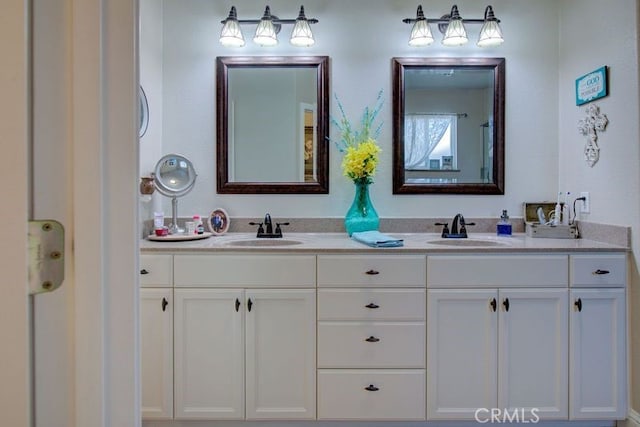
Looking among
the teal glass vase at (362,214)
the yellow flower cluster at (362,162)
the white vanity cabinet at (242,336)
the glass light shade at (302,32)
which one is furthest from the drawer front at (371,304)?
the glass light shade at (302,32)

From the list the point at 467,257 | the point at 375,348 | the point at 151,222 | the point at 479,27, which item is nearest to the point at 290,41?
the point at 479,27

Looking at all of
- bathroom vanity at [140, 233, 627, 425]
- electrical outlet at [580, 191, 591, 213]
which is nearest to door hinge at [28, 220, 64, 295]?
bathroom vanity at [140, 233, 627, 425]

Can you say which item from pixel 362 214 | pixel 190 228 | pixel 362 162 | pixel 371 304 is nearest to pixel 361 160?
pixel 362 162

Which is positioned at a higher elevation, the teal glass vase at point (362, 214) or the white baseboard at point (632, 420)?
the teal glass vase at point (362, 214)

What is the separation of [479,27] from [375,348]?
2.02m

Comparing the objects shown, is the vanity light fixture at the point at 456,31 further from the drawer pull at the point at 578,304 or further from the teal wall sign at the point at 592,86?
the drawer pull at the point at 578,304

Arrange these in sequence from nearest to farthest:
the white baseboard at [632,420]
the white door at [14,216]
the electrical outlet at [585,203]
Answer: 1. the white door at [14,216]
2. the white baseboard at [632,420]
3. the electrical outlet at [585,203]

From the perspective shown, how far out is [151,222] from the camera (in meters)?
2.28

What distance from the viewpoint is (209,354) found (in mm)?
1879

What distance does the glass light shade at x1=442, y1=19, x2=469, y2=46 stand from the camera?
2.35 m

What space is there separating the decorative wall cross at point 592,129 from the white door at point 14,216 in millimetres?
2423

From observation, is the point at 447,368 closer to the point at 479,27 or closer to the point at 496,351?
the point at 496,351

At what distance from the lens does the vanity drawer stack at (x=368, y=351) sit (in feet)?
6.11
